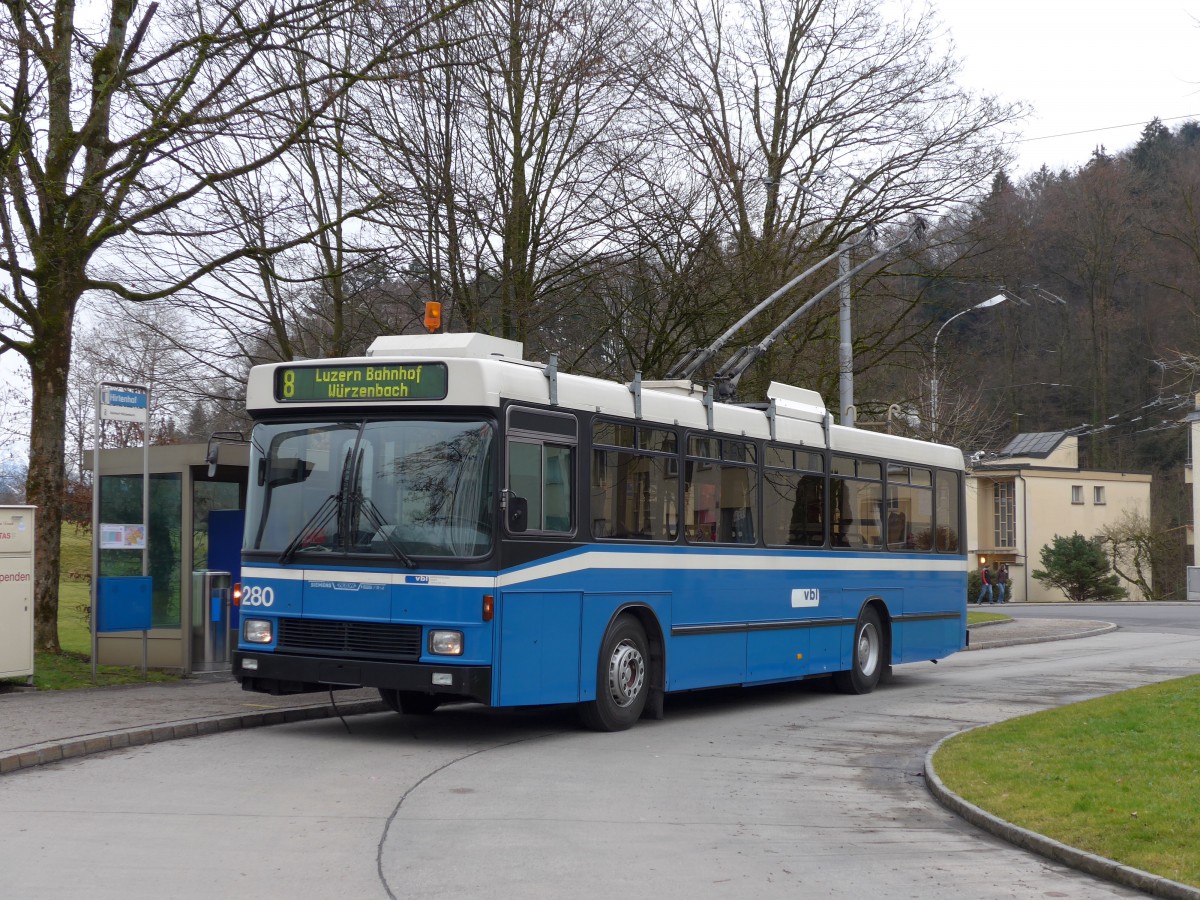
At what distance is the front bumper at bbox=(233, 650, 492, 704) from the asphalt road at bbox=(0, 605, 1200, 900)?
0.50 metres

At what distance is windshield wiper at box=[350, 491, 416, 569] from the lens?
36.5 feet

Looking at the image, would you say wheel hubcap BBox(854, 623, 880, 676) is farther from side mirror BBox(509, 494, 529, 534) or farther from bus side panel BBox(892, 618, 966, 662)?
side mirror BBox(509, 494, 529, 534)

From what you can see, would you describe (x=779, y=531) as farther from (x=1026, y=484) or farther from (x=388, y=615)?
(x=1026, y=484)

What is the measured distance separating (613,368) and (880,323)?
910cm

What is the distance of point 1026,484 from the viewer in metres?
68.7

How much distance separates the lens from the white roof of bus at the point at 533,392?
36.9 feet

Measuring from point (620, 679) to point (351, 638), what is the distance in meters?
2.58

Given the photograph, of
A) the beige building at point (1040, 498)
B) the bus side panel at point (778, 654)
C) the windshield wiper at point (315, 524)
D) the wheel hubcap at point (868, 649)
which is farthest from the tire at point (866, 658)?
the beige building at point (1040, 498)

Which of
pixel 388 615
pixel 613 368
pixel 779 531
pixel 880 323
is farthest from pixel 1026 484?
pixel 388 615

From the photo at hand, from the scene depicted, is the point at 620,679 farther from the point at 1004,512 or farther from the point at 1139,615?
the point at 1004,512

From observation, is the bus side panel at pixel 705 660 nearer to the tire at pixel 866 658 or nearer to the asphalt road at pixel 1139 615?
the tire at pixel 866 658

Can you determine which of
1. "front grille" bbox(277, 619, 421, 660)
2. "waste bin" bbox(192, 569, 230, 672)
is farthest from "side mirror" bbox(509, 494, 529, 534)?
"waste bin" bbox(192, 569, 230, 672)

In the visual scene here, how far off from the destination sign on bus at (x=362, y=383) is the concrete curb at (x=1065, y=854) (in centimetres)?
481

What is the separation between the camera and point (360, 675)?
Result: 1109 cm
